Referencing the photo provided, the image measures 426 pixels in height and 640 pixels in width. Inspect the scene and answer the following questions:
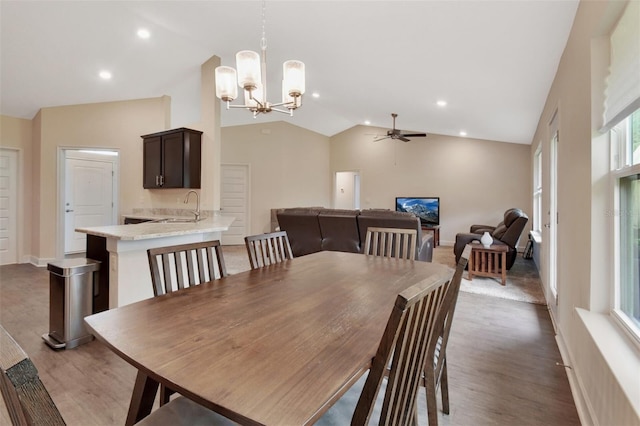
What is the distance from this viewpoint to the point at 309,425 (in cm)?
64

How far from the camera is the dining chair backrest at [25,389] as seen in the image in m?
0.45

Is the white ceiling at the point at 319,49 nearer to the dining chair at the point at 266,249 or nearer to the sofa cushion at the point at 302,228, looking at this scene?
the dining chair at the point at 266,249

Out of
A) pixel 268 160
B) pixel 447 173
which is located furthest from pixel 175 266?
pixel 447 173

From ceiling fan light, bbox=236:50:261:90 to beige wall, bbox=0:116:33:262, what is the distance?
16.5 ft

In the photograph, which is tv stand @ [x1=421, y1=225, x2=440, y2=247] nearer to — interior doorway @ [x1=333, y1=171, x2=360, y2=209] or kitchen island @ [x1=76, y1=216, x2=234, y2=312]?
interior doorway @ [x1=333, y1=171, x2=360, y2=209]

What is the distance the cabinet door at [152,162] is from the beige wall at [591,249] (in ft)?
16.9

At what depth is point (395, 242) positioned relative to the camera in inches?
97.5

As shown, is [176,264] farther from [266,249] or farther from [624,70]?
[624,70]

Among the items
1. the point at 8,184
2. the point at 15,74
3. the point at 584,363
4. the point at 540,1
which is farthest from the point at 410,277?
the point at 8,184

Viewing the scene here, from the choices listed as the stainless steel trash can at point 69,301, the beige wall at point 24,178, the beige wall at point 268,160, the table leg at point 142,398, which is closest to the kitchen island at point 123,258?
the stainless steel trash can at point 69,301

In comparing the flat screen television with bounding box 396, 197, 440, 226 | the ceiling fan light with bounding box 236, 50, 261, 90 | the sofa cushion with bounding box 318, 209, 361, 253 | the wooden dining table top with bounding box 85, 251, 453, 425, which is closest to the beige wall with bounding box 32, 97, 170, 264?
the sofa cushion with bounding box 318, 209, 361, 253

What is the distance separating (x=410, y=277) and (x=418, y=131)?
274 inches

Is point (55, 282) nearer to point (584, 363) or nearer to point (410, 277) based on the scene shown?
point (410, 277)

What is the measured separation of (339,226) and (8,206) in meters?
5.45
